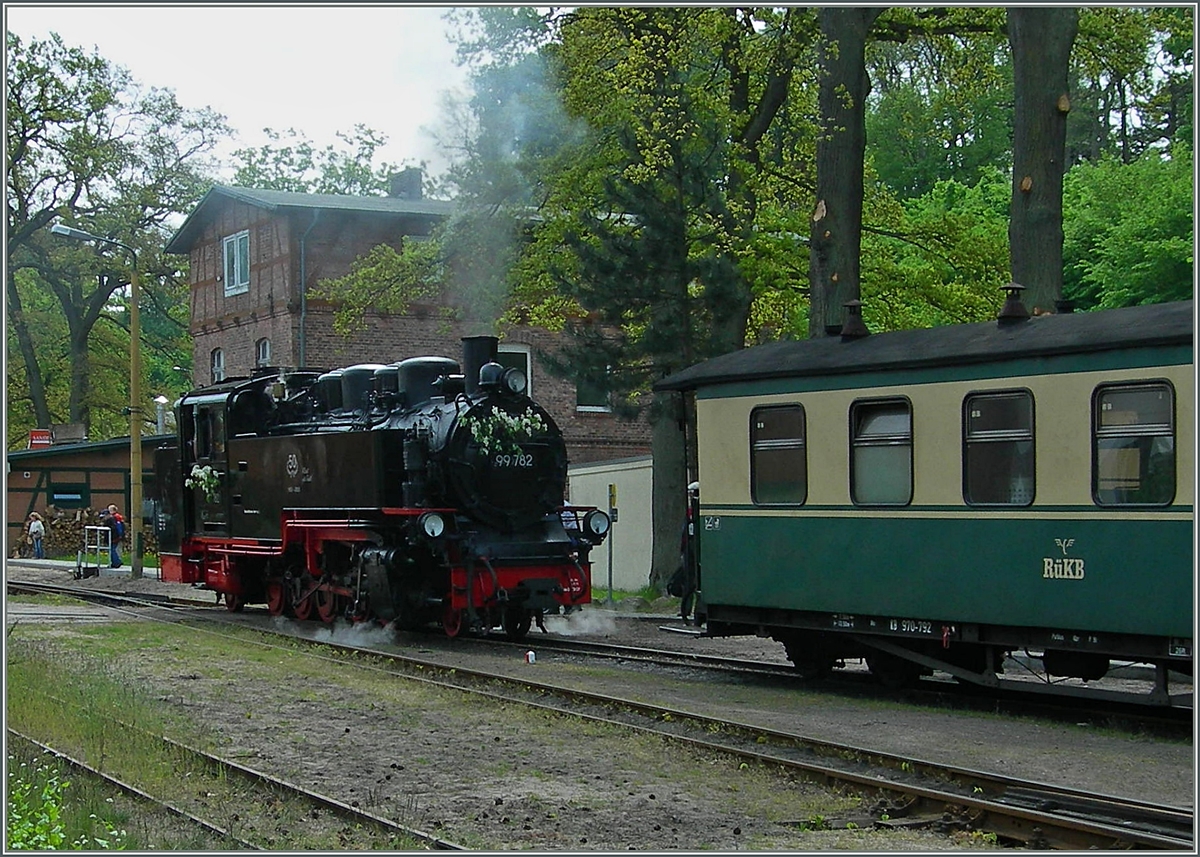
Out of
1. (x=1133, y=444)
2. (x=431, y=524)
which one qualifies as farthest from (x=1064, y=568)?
(x=431, y=524)

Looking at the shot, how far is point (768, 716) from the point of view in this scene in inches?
447

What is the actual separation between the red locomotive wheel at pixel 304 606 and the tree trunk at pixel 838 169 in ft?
23.4

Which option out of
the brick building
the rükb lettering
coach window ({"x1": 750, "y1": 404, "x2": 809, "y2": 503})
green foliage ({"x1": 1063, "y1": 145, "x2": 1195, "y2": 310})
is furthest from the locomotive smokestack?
green foliage ({"x1": 1063, "y1": 145, "x2": 1195, "y2": 310})

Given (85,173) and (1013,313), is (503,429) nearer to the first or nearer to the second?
(1013,313)

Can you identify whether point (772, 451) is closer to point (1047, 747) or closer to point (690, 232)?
point (1047, 747)

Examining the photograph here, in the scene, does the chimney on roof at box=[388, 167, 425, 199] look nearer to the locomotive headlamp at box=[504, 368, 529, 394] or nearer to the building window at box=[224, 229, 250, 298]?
the building window at box=[224, 229, 250, 298]

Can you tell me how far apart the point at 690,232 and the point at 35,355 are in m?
36.4

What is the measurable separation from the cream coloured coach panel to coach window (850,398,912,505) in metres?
0.07

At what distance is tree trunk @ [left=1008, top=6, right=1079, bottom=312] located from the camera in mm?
15688

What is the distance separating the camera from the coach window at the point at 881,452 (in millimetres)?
11906

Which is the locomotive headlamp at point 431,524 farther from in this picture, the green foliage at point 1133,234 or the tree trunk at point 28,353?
the tree trunk at point 28,353

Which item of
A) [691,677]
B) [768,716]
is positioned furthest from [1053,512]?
[691,677]

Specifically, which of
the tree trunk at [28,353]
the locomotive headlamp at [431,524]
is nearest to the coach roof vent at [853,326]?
the locomotive headlamp at [431,524]

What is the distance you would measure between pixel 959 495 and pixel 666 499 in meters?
12.5
